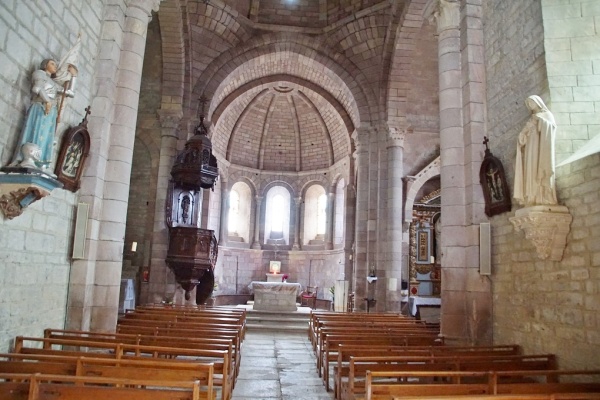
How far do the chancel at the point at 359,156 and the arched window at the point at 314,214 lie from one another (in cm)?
548

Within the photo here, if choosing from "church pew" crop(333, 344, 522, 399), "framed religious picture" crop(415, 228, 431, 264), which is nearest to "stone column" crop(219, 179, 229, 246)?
"framed religious picture" crop(415, 228, 431, 264)

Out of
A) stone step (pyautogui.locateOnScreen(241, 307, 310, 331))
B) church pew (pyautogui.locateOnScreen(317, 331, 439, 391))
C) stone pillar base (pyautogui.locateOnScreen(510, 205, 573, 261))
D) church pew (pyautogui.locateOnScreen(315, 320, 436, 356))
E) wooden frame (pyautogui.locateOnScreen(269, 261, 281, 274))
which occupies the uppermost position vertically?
stone pillar base (pyautogui.locateOnScreen(510, 205, 573, 261))

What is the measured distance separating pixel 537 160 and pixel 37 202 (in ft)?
19.7

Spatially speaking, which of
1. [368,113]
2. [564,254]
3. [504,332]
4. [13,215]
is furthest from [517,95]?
[368,113]

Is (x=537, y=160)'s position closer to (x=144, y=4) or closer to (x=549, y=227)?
(x=549, y=227)

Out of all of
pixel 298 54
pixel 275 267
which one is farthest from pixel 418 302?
pixel 298 54

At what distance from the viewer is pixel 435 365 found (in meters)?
5.13

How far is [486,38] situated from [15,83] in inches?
269

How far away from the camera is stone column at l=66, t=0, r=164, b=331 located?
22.7 ft

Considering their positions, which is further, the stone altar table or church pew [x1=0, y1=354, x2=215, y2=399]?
the stone altar table

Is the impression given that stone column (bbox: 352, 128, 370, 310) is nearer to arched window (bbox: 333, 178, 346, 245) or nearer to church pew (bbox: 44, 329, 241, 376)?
arched window (bbox: 333, 178, 346, 245)

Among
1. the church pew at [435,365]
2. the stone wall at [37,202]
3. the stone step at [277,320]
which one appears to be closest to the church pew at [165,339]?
the stone wall at [37,202]

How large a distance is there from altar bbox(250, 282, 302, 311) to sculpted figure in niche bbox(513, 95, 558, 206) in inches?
388

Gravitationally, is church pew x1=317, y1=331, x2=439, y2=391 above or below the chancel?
below
